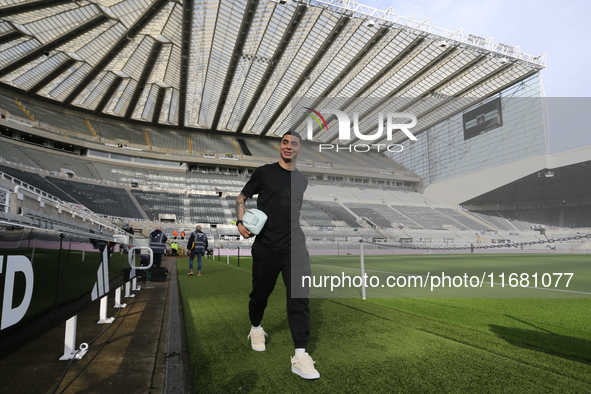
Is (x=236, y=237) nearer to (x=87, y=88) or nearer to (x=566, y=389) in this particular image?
(x=87, y=88)

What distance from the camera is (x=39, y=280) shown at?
186cm

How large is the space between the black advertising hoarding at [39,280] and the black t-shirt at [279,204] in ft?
4.51

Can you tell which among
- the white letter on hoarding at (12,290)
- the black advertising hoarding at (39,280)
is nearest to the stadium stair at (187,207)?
the black advertising hoarding at (39,280)

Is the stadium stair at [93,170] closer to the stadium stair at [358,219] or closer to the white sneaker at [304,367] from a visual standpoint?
the stadium stair at [358,219]

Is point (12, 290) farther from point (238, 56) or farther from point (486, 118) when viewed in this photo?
point (486, 118)

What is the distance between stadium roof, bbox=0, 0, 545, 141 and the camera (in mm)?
24016

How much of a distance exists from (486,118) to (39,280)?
3506cm

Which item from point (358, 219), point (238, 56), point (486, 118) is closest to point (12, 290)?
point (238, 56)

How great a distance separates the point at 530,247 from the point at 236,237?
26243mm

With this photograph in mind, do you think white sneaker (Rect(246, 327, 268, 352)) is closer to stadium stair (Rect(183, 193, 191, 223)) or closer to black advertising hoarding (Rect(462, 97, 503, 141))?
black advertising hoarding (Rect(462, 97, 503, 141))

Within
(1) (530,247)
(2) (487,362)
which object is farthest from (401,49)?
(2) (487,362)

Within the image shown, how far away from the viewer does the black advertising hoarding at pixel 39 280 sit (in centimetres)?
149

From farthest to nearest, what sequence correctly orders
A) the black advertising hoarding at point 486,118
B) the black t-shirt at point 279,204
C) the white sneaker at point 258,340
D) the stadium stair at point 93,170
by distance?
the stadium stair at point 93,170 → the black advertising hoarding at point 486,118 → the white sneaker at point 258,340 → the black t-shirt at point 279,204

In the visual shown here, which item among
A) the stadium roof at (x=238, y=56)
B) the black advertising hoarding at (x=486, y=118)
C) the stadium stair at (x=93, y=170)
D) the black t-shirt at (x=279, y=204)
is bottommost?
the black t-shirt at (x=279, y=204)
